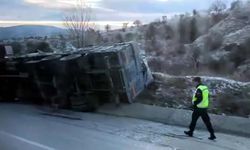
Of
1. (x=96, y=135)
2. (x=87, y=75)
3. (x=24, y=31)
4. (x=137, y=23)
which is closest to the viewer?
(x=96, y=135)

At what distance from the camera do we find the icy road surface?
10.6 m

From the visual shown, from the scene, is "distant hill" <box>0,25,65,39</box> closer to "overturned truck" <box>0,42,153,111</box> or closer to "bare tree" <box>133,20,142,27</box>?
"overturned truck" <box>0,42,153,111</box>

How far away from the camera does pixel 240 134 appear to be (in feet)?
42.9

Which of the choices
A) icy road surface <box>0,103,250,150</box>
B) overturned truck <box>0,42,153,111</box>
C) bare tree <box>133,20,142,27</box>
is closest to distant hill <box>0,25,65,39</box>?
overturned truck <box>0,42,153,111</box>

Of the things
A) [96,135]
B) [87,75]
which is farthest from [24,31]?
[96,135]

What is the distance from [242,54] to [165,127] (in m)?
19.9

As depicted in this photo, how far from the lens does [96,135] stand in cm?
1200

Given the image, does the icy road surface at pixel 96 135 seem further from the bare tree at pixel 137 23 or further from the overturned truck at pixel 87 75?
the bare tree at pixel 137 23

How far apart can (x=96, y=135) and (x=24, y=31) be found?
18.4m

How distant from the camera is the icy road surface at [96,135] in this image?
10.6 metres

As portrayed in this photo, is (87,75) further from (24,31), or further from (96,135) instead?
(24,31)

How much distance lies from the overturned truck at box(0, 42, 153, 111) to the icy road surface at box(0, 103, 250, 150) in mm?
1407

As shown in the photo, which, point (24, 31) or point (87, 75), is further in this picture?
point (24, 31)

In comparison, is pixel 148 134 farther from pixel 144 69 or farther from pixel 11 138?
pixel 144 69
